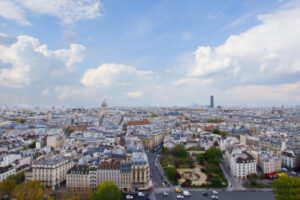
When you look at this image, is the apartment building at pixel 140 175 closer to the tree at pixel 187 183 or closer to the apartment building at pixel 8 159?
the tree at pixel 187 183

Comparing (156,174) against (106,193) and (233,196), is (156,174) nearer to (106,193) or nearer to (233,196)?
(233,196)

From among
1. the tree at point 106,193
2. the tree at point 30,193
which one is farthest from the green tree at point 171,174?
the tree at point 30,193

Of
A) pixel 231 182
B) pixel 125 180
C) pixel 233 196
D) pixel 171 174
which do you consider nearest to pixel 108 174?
pixel 125 180

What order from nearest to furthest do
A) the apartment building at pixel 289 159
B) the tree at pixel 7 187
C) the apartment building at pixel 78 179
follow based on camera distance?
the tree at pixel 7 187
the apartment building at pixel 78 179
the apartment building at pixel 289 159

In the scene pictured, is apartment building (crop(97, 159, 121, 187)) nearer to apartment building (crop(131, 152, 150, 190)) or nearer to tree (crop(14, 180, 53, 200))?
apartment building (crop(131, 152, 150, 190))

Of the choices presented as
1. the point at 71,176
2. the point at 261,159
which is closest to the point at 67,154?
the point at 71,176

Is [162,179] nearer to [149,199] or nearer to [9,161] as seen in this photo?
[149,199]

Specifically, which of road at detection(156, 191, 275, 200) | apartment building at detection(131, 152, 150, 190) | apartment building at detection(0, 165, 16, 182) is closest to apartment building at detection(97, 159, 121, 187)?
apartment building at detection(131, 152, 150, 190)

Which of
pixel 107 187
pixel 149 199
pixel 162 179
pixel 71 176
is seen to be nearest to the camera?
pixel 107 187
